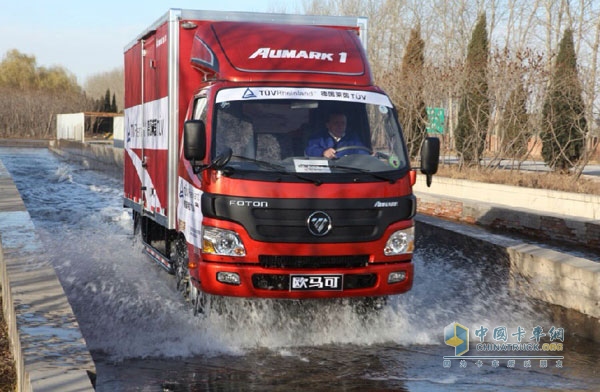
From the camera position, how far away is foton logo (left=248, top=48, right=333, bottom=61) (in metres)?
8.16

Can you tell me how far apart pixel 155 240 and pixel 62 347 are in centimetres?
520

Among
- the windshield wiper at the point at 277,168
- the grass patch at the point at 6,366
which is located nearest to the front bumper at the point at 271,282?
the windshield wiper at the point at 277,168

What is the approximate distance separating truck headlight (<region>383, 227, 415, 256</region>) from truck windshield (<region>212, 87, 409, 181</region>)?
0.52 meters

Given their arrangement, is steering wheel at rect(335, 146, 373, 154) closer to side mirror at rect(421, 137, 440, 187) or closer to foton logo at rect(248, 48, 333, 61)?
side mirror at rect(421, 137, 440, 187)

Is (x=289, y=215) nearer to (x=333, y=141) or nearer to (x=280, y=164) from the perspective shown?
(x=280, y=164)

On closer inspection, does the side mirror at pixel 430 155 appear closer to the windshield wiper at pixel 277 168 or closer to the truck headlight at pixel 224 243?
the windshield wiper at pixel 277 168

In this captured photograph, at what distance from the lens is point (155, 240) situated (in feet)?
35.1

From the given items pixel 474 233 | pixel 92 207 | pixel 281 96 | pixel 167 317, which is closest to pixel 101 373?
pixel 167 317

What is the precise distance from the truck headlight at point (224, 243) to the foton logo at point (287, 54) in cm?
195

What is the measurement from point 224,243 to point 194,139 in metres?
0.96

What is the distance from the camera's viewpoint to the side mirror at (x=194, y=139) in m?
7.33

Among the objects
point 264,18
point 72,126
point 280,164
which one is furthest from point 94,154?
point 280,164

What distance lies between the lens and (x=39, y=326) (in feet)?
19.7

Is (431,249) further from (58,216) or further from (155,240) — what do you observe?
(58,216)
